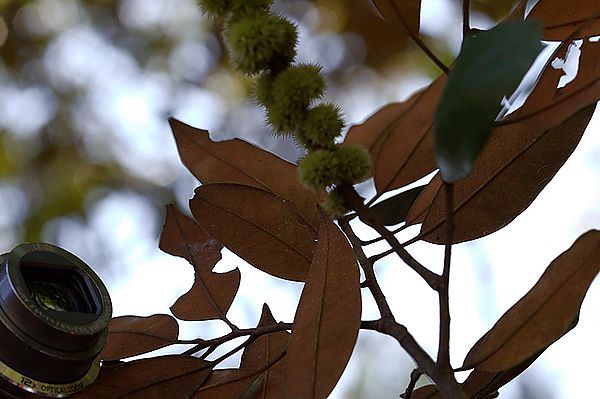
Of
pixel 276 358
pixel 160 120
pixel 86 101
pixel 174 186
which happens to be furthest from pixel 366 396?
pixel 276 358

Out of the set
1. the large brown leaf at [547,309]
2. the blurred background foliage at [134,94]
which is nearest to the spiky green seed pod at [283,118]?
the large brown leaf at [547,309]

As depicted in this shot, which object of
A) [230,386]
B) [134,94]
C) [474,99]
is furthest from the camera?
[134,94]

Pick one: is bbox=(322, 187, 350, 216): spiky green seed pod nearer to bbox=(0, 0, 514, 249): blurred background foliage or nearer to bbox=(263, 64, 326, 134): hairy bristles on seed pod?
bbox=(263, 64, 326, 134): hairy bristles on seed pod

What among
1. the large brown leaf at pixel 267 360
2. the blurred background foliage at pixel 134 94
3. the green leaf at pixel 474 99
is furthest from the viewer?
the blurred background foliage at pixel 134 94

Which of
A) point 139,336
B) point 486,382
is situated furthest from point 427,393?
point 139,336

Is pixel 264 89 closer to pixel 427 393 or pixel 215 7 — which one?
pixel 215 7

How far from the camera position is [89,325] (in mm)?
328

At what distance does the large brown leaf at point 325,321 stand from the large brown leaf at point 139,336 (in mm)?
92

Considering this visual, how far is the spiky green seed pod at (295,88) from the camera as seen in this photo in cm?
28

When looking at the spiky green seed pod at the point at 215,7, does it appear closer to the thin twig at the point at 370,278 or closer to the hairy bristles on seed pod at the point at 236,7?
the hairy bristles on seed pod at the point at 236,7

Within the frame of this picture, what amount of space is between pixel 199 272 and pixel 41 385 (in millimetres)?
107

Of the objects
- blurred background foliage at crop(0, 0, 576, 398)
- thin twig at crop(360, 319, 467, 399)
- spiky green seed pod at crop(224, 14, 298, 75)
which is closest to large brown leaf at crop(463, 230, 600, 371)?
thin twig at crop(360, 319, 467, 399)

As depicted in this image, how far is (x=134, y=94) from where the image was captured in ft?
5.47

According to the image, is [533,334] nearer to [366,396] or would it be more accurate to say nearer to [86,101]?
[366,396]
